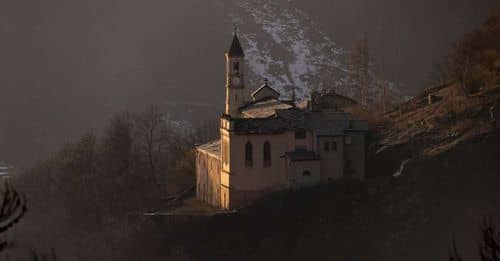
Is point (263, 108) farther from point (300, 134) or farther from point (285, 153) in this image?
point (285, 153)

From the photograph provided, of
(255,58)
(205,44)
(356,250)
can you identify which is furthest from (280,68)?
(356,250)

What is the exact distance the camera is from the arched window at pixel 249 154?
70625 mm

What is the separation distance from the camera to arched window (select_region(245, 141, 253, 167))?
70.6 metres

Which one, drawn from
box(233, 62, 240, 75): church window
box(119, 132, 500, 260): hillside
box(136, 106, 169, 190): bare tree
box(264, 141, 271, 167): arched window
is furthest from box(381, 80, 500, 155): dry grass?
box(136, 106, 169, 190): bare tree

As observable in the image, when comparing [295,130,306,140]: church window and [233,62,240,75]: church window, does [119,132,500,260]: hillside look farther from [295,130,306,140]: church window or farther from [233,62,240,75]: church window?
[233,62,240,75]: church window

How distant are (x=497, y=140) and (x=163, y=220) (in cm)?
2080

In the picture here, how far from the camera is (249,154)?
70.8 m

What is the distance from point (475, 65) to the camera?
84188 millimetres

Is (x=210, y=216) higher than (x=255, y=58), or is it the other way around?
(x=255, y=58)

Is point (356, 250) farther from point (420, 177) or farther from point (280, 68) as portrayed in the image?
point (280, 68)

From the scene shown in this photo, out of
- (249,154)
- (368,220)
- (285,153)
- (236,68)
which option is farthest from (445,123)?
(236,68)

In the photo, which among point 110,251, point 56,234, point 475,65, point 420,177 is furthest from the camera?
point 56,234

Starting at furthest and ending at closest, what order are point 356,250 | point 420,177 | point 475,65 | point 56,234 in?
point 56,234, point 475,65, point 420,177, point 356,250

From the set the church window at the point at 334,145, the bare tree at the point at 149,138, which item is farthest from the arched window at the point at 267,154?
the bare tree at the point at 149,138
